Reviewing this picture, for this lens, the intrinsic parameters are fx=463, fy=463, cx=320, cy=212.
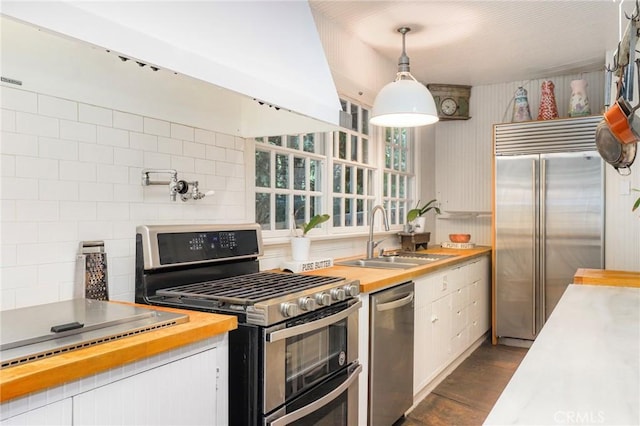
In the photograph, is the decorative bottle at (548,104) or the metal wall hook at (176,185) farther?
the decorative bottle at (548,104)

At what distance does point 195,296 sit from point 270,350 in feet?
1.18

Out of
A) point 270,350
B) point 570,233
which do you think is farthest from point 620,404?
point 570,233

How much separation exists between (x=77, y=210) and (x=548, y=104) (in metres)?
4.07

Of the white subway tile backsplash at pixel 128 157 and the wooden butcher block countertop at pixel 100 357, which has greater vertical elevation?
the white subway tile backsplash at pixel 128 157

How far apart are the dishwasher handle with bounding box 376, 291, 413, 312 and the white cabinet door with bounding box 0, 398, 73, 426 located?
1.58 metres

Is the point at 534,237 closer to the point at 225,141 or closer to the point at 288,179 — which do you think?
the point at 288,179

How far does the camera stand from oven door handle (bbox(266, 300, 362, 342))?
1.60 meters

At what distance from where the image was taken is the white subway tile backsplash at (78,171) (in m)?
1.64

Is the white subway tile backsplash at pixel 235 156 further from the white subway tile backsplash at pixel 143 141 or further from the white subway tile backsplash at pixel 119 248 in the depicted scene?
the white subway tile backsplash at pixel 119 248

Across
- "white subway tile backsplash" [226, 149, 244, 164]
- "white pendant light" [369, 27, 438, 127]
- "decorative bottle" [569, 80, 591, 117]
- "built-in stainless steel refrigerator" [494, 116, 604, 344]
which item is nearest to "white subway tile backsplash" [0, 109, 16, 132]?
"white subway tile backsplash" [226, 149, 244, 164]

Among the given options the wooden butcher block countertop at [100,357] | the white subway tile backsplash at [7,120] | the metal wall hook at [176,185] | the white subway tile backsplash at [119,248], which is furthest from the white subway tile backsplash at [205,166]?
the wooden butcher block countertop at [100,357]

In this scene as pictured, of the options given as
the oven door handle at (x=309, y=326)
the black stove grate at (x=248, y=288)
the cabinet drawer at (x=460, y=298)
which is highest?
the black stove grate at (x=248, y=288)

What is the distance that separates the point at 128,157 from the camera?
188 centimetres

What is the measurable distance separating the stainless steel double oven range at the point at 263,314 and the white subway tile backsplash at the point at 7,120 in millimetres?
567
